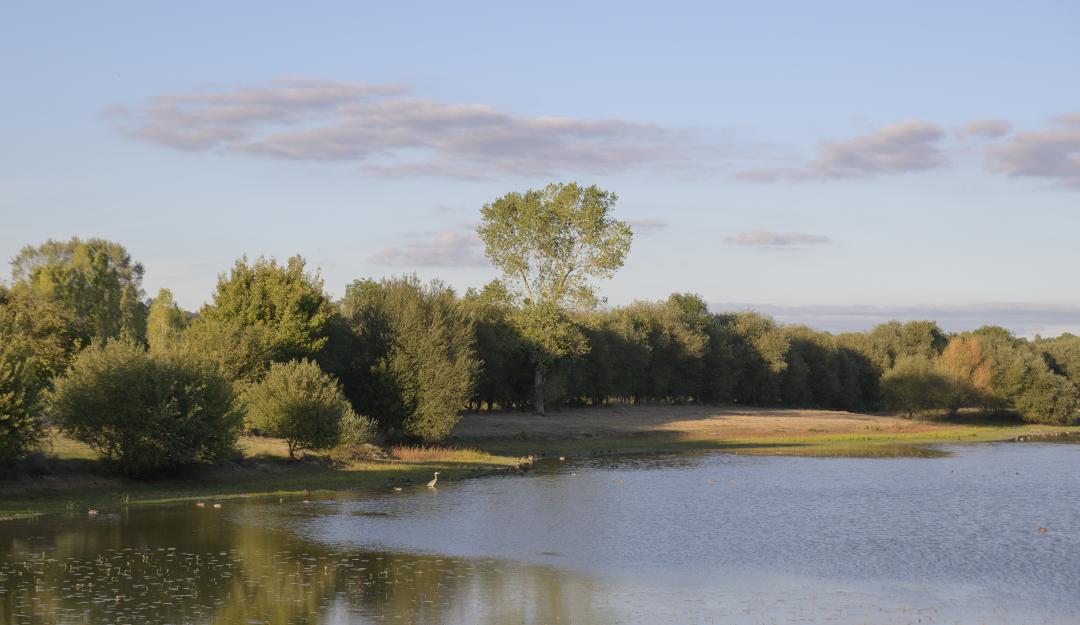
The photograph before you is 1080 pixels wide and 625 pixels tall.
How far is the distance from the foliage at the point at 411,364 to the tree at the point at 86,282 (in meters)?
55.5

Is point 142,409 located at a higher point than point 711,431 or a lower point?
higher

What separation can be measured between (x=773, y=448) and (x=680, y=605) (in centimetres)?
6804

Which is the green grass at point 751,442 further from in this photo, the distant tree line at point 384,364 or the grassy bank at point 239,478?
the grassy bank at point 239,478

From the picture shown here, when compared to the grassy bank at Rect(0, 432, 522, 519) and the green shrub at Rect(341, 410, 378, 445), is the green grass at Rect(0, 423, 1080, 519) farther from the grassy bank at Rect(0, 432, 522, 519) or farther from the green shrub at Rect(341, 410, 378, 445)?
the green shrub at Rect(341, 410, 378, 445)

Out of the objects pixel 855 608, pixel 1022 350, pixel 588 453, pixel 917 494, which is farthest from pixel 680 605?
pixel 1022 350

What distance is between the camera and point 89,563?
1244 inches

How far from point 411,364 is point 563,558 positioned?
129ft

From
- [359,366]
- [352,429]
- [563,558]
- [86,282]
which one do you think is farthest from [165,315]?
[563,558]

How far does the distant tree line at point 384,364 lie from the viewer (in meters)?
48.5

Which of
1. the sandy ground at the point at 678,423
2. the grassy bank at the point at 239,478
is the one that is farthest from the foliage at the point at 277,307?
the sandy ground at the point at 678,423

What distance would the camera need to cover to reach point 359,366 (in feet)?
247

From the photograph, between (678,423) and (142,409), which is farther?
(678,423)

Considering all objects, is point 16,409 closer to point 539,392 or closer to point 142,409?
point 142,409

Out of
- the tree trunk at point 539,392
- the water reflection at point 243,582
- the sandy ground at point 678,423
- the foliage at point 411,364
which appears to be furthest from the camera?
the tree trunk at point 539,392
